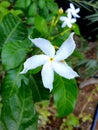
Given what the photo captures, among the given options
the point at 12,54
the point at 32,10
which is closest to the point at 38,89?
the point at 12,54

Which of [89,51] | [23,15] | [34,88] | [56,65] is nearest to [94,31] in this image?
[89,51]

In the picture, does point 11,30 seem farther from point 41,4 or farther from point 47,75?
point 41,4

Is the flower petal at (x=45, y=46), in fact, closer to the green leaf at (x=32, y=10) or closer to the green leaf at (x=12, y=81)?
the green leaf at (x=12, y=81)

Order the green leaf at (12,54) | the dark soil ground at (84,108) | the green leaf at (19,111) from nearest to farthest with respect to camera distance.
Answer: the green leaf at (12,54)
the green leaf at (19,111)
the dark soil ground at (84,108)

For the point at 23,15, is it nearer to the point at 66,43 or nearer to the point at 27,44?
the point at 27,44

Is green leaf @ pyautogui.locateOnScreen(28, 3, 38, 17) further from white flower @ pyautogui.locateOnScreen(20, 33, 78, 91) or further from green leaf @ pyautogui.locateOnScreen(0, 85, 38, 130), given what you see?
white flower @ pyautogui.locateOnScreen(20, 33, 78, 91)

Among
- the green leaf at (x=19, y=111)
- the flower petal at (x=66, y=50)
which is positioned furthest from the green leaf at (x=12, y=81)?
the flower petal at (x=66, y=50)
